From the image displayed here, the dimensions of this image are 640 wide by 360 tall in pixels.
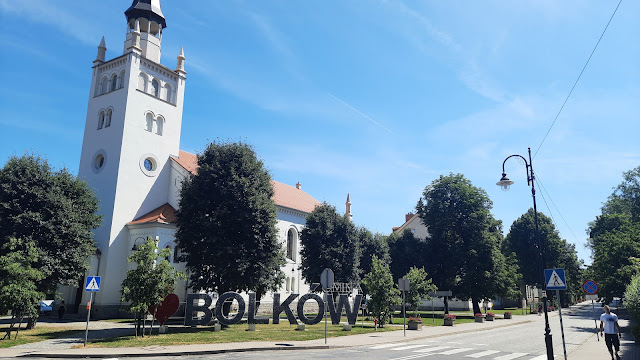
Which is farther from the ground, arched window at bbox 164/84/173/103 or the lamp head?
arched window at bbox 164/84/173/103

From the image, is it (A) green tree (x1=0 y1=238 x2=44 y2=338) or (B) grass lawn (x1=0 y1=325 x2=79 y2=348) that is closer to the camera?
(B) grass lawn (x1=0 y1=325 x2=79 y2=348)

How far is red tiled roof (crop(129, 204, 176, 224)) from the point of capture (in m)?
36.0

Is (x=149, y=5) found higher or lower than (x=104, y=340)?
higher

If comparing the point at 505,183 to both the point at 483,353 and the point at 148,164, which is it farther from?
the point at 148,164

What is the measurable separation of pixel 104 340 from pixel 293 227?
105 feet

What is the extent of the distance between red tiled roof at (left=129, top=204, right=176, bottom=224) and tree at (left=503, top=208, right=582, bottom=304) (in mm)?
54086

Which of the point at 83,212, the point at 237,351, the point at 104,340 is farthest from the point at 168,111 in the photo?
the point at 237,351

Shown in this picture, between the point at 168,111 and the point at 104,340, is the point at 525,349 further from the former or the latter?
the point at 168,111

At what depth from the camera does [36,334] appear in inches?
907

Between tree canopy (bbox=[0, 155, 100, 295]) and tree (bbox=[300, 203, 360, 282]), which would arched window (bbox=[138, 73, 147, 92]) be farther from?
tree (bbox=[300, 203, 360, 282])

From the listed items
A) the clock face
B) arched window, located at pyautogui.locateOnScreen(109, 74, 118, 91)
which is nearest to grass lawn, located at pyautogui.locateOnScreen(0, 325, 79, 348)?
the clock face

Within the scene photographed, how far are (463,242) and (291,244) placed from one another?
2049 cm

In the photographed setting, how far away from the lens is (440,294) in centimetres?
4453

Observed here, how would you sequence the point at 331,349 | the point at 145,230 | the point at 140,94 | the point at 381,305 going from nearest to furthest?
the point at 331,349 → the point at 381,305 → the point at 145,230 → the point at 140,94
